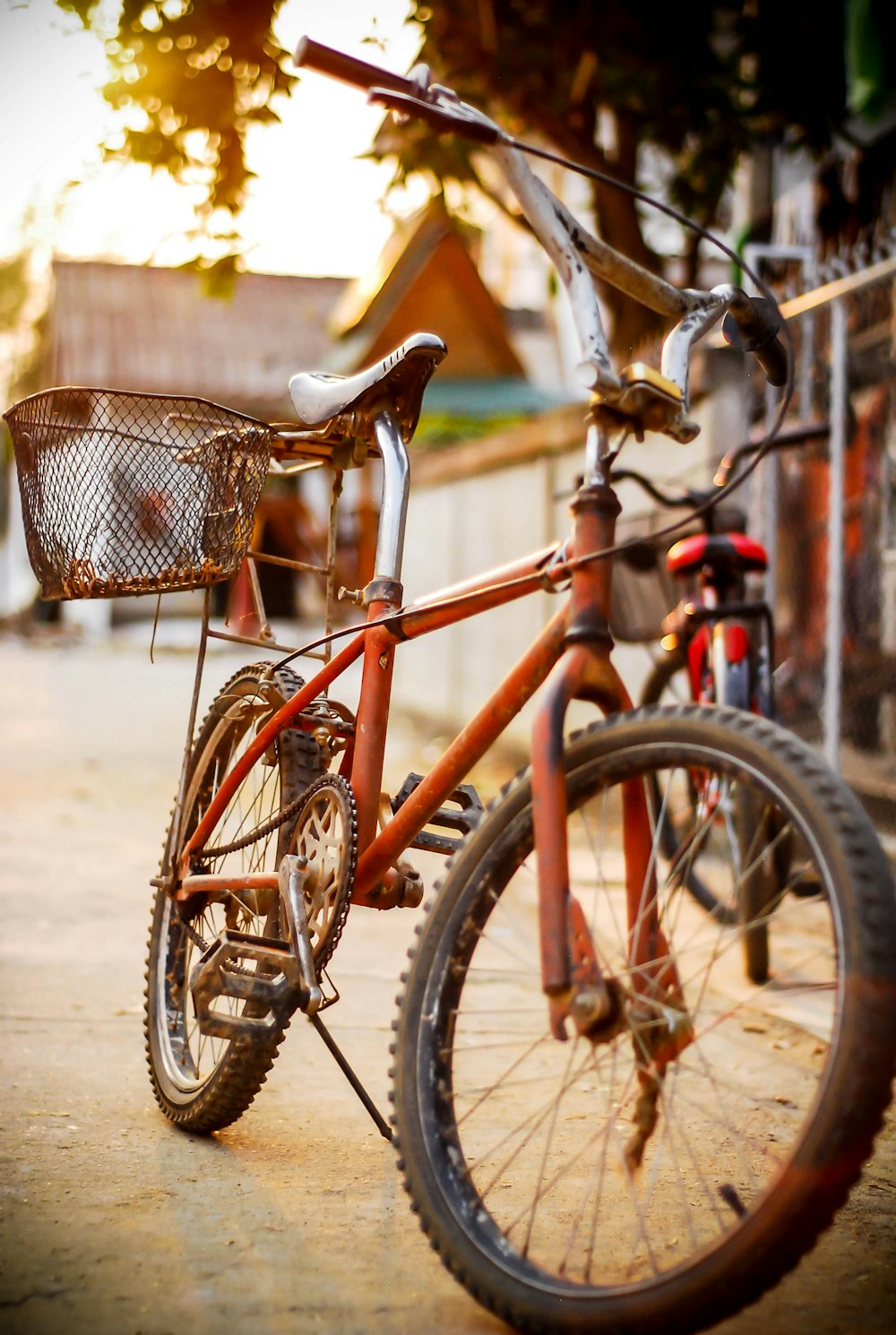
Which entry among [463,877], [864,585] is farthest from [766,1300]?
[864,585]

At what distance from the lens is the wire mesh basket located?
2352 millimetres

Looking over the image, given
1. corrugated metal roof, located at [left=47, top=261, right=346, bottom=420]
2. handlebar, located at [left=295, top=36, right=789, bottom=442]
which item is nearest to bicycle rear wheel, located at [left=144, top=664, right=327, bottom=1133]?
handlebar, located at [left=295, top=36, right=789, bottom=442]

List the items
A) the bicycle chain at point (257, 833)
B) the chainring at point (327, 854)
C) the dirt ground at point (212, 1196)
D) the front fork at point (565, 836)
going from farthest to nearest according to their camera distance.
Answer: the bicycle chain at point (257, 833)
the chainring at point (327, 854)
the dirt ground at point (212, 1196)
the front fork at point (565, 836)

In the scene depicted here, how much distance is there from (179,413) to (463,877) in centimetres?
105

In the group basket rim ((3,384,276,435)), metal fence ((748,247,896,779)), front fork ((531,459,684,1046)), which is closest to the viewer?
front fork ((531,459,684,1046))

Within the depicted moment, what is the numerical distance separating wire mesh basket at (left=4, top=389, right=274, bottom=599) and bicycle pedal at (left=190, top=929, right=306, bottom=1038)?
67 cm

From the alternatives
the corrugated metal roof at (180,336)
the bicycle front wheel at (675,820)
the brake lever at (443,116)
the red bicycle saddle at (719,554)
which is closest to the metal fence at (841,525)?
the bicycle front wheel at (675,820)

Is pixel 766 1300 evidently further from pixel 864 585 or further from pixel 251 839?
pixel 864 585

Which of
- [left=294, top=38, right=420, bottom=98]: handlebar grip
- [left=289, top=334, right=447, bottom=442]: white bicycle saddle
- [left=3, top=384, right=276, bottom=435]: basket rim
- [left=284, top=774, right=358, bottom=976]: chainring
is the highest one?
[left=294, top=38, right=420, bottom=98]: handlebar grip

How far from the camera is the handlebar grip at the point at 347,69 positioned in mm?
1837

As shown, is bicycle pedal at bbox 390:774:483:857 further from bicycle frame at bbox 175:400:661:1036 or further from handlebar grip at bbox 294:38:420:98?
handlebar grip at bbox 294:38:420:98

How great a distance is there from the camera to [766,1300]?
1.90 m

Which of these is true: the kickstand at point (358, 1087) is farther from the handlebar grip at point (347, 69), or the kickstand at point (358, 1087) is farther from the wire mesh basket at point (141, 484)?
the handlebar grip at point (347, 69)

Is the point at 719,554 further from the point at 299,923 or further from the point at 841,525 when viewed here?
the point at 299,923
